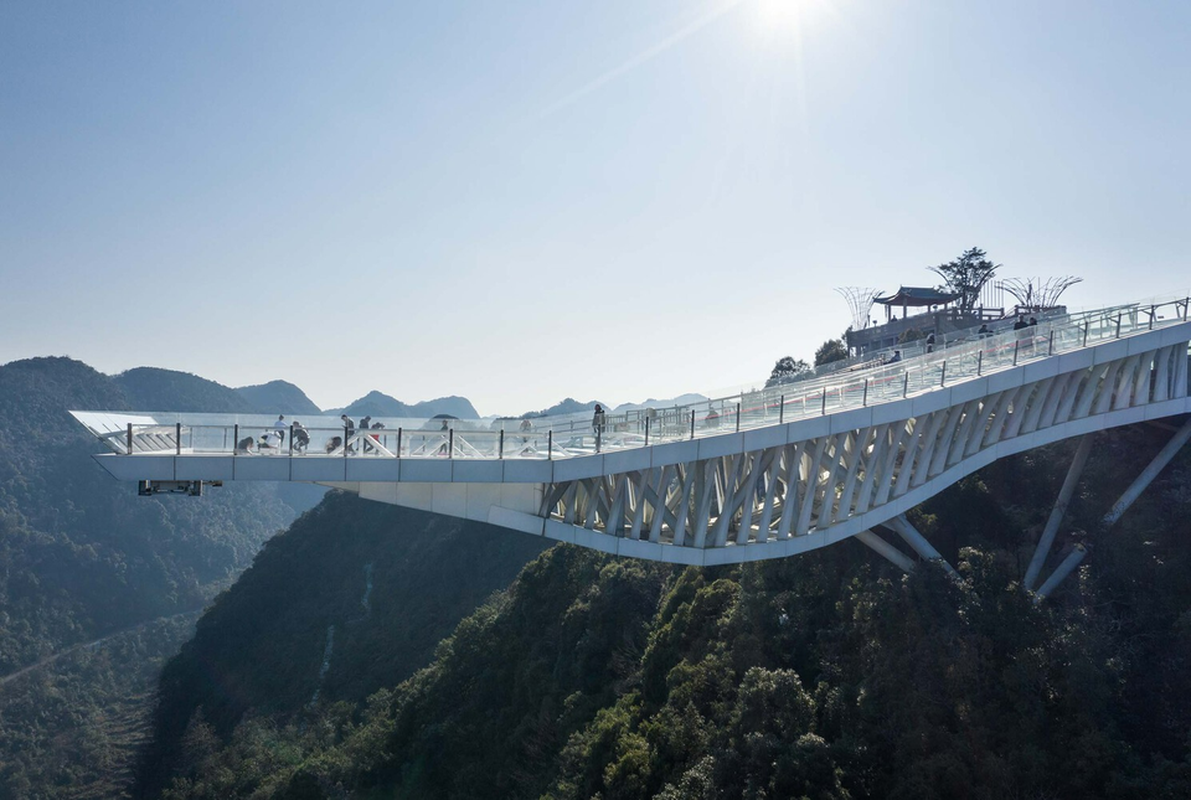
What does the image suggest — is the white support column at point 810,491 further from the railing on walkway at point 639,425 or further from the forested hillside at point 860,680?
the forested hillside at point 860,680

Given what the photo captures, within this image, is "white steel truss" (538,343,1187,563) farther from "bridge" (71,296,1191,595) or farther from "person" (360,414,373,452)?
"person" (360,414,373,452)

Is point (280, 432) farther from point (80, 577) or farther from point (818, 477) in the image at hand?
point (80, 577)

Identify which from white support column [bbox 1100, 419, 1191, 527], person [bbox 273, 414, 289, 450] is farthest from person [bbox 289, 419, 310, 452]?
white support column [bbox 1100, 419, 1191, 527]

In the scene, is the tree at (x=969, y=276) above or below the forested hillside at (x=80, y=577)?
above

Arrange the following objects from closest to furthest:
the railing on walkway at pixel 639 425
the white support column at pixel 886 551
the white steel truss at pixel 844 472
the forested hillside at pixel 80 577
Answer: the railing on walkway at pixel 639 425 → the white steel truss at pixel 844 472 → the white support column at pixel 886 551 → the forested hillside at pixel 80 577

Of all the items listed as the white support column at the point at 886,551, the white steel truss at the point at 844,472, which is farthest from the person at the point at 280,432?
the white support column at the point at 886,551
